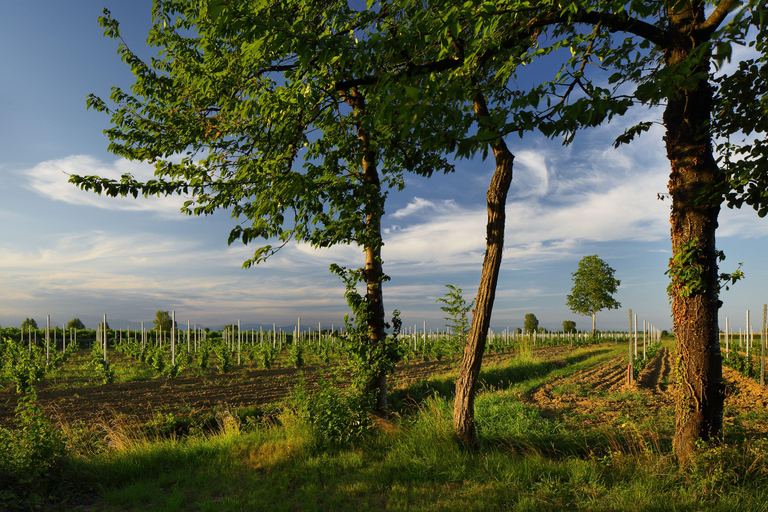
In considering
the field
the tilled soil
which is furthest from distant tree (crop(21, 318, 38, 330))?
the field

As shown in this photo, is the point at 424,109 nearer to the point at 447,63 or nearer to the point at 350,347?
the point at 447,63

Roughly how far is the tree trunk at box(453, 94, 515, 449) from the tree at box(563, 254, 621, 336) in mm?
42874

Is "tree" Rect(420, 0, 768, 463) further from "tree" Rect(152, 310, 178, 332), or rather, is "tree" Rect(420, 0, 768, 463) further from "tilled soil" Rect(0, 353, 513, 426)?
"tree" Rect(152, 310, 178, 332)

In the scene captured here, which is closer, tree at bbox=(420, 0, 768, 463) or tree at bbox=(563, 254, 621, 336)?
tree at bbox=(420, 0, 768, 463)

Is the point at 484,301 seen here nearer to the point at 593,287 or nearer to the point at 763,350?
the point at 763,350

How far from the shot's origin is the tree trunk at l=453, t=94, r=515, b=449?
18.9ft

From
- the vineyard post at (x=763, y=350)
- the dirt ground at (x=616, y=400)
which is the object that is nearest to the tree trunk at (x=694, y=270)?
the dirt ground at (x=616, y=400)

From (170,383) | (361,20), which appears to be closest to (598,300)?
(170,383)

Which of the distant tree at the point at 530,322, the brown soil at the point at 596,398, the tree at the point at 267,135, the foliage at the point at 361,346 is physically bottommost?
the distant tree at the point at 530,322

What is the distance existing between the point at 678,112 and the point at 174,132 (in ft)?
25.4

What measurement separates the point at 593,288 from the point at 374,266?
139ft

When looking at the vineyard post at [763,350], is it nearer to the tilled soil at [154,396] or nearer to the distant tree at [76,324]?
the tilled soil at [154,396]

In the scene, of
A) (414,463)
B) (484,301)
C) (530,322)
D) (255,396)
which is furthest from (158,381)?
(530,322)

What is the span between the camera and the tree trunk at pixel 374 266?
709 cm
